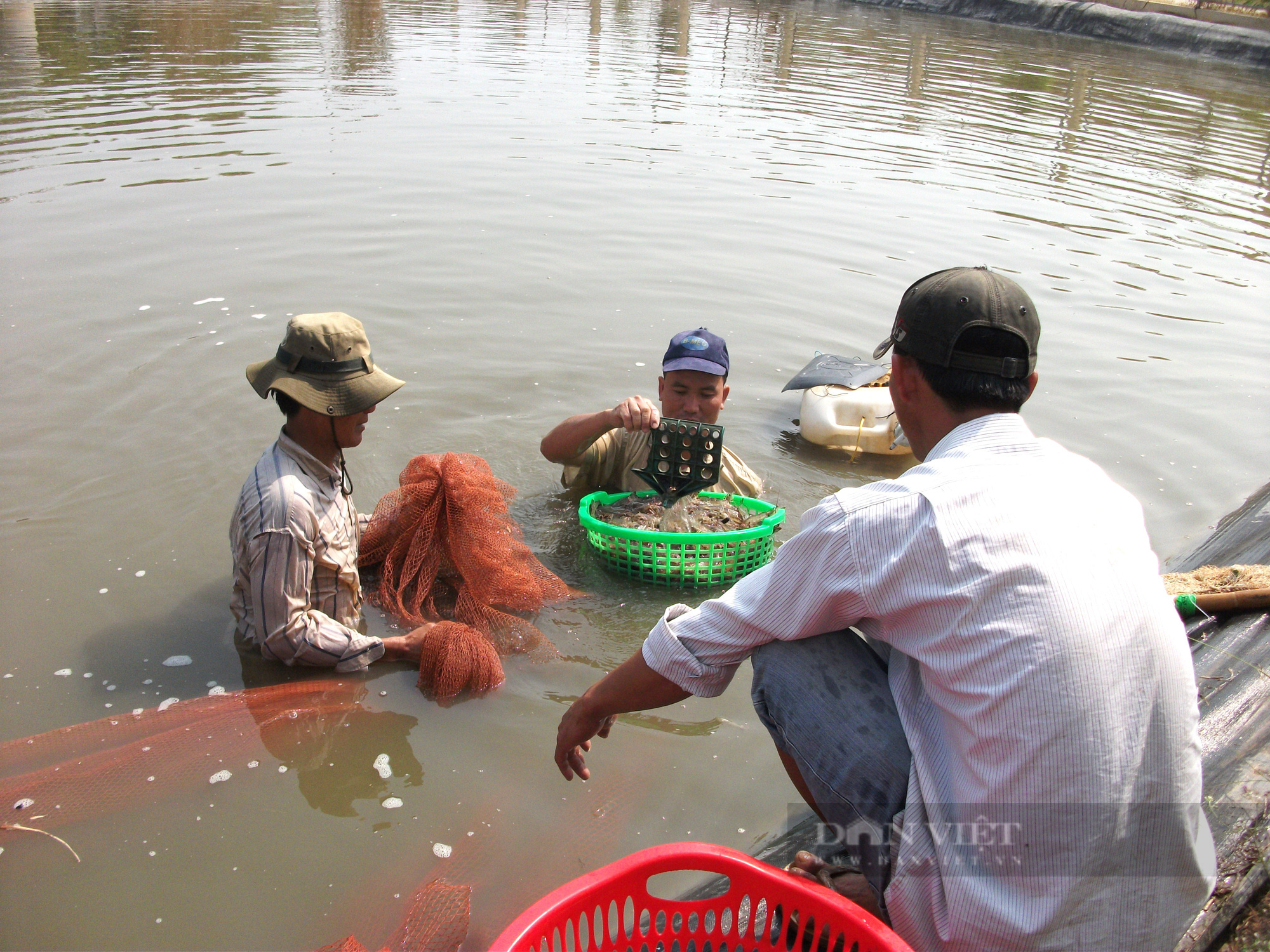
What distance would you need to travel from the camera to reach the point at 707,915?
232 centimetres

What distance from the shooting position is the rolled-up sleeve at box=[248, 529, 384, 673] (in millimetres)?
3396

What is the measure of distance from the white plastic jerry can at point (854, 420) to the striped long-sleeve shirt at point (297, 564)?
135 inches

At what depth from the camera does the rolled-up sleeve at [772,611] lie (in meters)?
1.98

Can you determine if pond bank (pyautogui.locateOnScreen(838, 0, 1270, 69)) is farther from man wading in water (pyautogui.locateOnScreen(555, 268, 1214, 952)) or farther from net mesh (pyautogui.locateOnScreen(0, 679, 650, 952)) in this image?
net mesh (pyautogui.locateOnScreen(0, 679, 650, 952))

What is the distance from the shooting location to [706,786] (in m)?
3.44

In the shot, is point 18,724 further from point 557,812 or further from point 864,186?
point 864,186

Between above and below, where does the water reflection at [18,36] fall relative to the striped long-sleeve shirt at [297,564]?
above

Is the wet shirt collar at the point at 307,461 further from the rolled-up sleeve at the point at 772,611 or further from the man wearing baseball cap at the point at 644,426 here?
the rolled-up sleeve at the point at 772,611

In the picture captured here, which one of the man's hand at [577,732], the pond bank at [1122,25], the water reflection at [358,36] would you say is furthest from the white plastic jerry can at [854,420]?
the pond bank at [1122,25]

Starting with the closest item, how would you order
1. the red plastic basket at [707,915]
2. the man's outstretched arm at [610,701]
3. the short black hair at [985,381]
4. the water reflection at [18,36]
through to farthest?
1. the red plastic basket at [707,915]
2. the short black hair at [985,381]
3. the man's outstretched arm at [610,701]
4. the water reflection at [18,36]

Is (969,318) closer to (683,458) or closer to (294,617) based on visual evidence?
(683,458)

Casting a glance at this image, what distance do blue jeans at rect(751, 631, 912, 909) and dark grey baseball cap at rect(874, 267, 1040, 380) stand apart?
71 centimetres

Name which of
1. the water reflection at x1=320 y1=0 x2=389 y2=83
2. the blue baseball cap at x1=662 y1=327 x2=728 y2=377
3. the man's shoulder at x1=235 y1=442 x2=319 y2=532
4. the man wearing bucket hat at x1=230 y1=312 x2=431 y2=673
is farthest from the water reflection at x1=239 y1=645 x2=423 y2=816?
the water reflection at x1=320 y1=0 x2=389 y2=83

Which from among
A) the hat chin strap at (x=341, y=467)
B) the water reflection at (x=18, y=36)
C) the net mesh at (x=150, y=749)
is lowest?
the net mesh at (x=150, y=749)
